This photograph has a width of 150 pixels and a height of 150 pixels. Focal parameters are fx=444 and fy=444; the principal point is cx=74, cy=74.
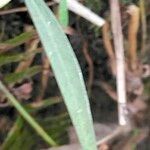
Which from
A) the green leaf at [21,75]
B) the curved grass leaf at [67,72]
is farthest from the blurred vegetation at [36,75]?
the curved grass leaf at [67,72]

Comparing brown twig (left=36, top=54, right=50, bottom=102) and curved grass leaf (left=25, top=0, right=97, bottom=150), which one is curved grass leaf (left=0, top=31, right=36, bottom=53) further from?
curved grass leaf (left=25, top=0, right=97, bottom=150)

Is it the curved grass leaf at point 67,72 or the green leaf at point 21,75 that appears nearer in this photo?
the curved grass leaf at point 67,72

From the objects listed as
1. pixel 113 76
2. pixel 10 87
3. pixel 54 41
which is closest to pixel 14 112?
pixel 10 87

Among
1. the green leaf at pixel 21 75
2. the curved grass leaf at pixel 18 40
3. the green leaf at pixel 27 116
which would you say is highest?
the curved grass leaf at pixel 18 40

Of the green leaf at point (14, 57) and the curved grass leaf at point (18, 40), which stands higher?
the curved grass leaf at point (18, 40)

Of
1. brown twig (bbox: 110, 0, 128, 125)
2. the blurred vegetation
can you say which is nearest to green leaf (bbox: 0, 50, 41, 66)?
the blurred vegetation

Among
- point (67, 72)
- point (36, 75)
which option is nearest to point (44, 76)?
point (36, 75)

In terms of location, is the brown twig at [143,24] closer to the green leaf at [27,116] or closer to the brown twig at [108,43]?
the brown twig at [108,43]
